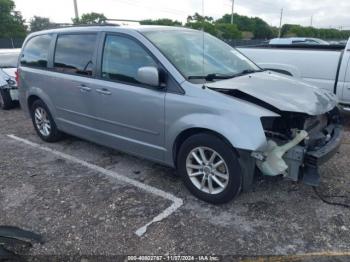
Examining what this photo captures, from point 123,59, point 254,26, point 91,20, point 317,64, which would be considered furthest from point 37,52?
point 254,26

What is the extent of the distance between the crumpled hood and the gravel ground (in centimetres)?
101

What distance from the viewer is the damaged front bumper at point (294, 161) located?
3.13 m

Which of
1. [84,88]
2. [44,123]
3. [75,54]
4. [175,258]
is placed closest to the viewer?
[175,258]

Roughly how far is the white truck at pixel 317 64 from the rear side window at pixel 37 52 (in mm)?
4018

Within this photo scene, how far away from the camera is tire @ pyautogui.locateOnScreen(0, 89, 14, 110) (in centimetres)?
820

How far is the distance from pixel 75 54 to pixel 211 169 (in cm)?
258

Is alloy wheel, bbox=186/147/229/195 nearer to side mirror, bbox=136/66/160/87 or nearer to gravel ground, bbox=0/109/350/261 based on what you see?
gravel ground, bbox=0/109/350/261

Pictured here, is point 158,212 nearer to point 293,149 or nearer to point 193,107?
point 193,107

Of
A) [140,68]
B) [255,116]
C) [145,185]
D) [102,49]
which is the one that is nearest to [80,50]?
[102,49]

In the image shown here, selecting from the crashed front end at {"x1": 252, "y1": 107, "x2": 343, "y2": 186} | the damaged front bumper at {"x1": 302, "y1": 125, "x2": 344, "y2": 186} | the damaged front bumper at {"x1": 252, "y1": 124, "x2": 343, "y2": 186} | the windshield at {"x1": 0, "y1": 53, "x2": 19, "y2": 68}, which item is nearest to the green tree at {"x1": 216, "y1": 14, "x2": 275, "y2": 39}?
the windshield at {"x1": 0, "y1": 53, "x2": 19, "y2": 68}

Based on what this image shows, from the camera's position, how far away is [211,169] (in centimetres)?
343

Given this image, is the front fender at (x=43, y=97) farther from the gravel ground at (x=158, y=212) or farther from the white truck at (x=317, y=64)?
the white truck at (x=317, y=64)

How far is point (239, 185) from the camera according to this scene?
3.27 meters

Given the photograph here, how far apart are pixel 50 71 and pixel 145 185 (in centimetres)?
242
